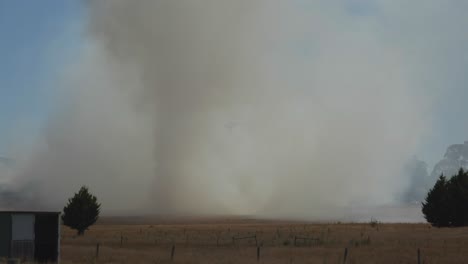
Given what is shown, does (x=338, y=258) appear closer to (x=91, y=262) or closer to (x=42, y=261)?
(x=91, y=262)

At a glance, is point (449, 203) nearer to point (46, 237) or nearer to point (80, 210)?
point (80, 210)

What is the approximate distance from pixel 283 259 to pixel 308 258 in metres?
1.95

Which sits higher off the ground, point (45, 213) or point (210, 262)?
point (45, 213)

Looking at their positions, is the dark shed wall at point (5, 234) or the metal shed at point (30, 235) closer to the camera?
the dark shed wall at point (5, 234)

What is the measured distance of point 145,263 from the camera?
39594mm

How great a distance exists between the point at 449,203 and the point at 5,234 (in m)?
75.8

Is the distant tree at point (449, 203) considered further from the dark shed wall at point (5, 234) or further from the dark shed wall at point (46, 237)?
the dark shed wall at point (5, 234)

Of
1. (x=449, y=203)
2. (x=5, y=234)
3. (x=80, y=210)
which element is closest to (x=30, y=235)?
(x=5, y=234)

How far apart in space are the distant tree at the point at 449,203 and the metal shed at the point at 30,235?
2788 inches

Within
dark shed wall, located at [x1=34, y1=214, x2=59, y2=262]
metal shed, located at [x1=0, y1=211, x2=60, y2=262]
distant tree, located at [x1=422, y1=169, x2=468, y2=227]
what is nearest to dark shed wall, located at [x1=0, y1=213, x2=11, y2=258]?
metal shed, located at [x1=0, y1=211, x2=60, y2=262]

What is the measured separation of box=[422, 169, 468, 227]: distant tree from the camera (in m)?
95.8

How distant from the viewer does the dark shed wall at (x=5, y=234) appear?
138 feet

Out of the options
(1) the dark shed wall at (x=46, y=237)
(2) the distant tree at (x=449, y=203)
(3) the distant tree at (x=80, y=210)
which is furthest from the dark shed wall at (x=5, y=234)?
(2) the distant tree at (x=449, y=203)

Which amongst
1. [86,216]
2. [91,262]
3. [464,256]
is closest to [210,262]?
[91,262]
